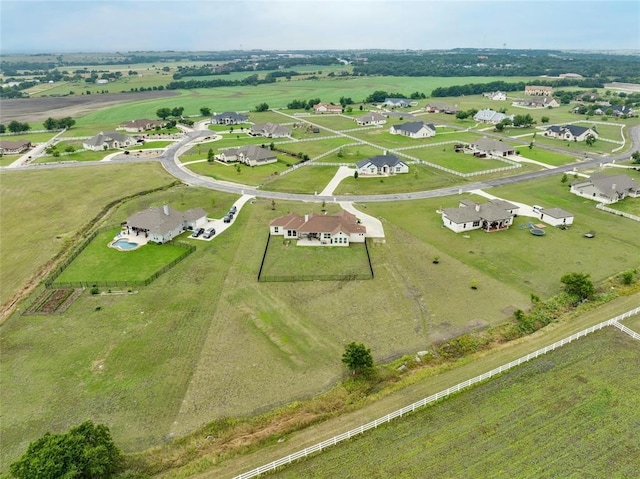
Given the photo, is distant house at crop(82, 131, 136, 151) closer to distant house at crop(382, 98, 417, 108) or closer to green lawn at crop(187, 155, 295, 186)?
green lawn at crop(187, 155, 295, 186)

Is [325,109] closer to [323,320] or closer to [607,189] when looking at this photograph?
Answer: [607,189]

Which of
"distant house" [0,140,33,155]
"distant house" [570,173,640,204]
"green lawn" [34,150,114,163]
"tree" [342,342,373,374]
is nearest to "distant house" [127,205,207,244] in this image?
"tree" [342,342,373,374]

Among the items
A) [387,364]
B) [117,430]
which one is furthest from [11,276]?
[387,364]

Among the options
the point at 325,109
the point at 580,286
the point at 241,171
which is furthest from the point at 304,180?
the point at 325,109

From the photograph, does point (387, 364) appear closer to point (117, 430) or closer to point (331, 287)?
point (331, 287)

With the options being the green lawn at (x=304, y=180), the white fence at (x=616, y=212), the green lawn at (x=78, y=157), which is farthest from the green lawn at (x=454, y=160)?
the green lawn at (x=78, y=157)
